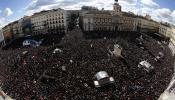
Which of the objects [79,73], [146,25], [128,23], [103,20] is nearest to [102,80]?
[79,73]

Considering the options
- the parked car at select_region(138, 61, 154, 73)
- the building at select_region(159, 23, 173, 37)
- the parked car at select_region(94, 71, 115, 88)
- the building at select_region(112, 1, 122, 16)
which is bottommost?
the building at select_region(159, 23, 173, 37)

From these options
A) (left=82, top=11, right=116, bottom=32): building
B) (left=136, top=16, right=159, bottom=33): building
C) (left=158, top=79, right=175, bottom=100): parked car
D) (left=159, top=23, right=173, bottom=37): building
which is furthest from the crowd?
(left=136, top=16, right=159, bottom=33): building

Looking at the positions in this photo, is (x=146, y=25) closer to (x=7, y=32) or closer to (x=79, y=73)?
(x=7, y=32)

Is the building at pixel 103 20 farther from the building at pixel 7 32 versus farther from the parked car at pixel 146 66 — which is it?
the parked car at pixel 146 66

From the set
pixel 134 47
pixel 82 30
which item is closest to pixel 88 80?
pixel 134 47

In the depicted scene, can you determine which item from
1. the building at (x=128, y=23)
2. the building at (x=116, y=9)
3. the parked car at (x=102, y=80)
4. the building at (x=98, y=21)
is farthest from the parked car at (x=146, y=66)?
the building at (x=116, y=9)

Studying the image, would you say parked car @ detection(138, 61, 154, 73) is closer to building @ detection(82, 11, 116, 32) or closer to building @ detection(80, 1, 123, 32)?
building @ detection(82, 11, 116, 32)
